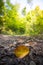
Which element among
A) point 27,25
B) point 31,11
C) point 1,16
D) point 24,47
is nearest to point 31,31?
point 27,25

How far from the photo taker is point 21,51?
246 cm

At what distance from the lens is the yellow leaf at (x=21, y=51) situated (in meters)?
2.44

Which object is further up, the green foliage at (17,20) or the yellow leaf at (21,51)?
the yellow leaf at (21,51)

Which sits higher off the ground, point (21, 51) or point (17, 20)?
point (21, 51)

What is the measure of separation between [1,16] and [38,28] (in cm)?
146

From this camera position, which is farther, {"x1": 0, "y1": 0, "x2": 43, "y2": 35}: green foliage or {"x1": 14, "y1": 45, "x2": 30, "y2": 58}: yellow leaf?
{"x1": 0, "y1": 0, "x2": 43, "y2": 35}: green foliage

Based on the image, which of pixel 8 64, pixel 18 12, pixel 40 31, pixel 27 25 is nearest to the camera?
pixel 8 64

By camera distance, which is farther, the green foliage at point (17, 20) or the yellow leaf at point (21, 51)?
the green foliage at point (17, 20)

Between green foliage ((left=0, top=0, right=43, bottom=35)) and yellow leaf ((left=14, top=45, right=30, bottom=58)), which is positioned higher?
yellow leaf ((left=14, top=45, right=30, bottom=58))

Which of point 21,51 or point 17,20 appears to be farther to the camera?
point 17,20

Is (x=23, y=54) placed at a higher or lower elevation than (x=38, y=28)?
higher

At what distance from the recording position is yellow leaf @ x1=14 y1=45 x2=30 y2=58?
2436 mm

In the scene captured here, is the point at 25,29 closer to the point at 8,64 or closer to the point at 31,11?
the point at 31,11

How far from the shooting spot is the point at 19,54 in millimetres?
2443
